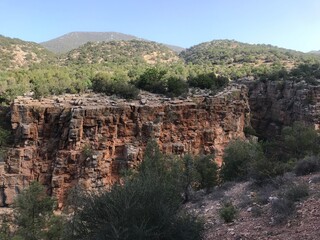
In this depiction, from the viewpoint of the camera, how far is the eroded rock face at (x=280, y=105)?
83.3ft

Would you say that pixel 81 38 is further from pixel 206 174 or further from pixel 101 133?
pixel 206 174

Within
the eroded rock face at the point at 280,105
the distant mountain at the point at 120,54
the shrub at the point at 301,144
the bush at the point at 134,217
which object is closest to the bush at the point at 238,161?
the shrub at the point at 301,144

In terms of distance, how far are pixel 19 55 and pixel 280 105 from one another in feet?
119

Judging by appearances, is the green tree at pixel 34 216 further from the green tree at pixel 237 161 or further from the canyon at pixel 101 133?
the green tree at pixel 237 161

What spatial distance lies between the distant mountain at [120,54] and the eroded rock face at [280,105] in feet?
62.1

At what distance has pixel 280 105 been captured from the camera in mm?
27891

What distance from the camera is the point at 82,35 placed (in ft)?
424

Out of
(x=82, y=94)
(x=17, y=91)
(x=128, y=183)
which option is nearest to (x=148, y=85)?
(x=82, y=94)

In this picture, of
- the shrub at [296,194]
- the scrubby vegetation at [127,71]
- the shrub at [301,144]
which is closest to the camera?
the shrub at [296,194]

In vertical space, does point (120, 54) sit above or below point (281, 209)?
above

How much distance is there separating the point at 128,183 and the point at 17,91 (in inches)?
628

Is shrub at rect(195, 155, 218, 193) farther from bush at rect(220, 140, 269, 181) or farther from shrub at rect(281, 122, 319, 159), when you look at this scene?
shrub at rect(281, 122, 319, 159)

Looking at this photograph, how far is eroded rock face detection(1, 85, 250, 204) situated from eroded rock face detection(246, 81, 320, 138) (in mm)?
7535

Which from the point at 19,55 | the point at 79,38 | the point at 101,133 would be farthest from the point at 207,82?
the point at 79,38
